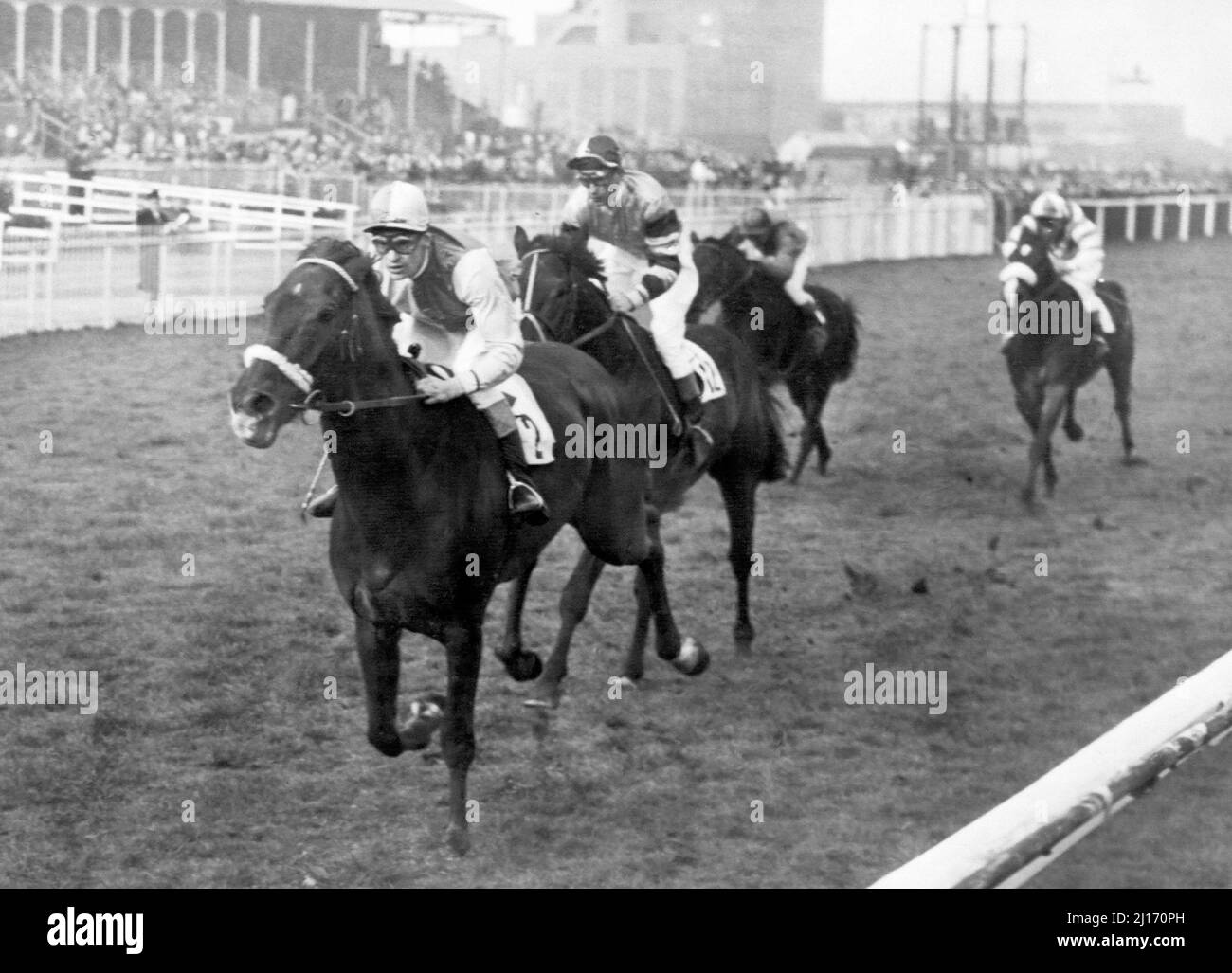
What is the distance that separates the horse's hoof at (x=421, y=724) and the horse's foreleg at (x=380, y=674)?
4.8 inches

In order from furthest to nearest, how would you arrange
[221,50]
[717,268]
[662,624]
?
1. [221,50]
2. [717,268]
3. [662,624]

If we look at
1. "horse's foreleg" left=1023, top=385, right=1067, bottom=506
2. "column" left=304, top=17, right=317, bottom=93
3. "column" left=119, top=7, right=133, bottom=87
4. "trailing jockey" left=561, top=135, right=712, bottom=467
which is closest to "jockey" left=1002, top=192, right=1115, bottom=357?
"horse's foreleg" left=1023, top=385, right=1067, bottom=506

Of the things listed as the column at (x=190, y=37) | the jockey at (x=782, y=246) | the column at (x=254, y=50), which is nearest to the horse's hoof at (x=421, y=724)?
the jockey at (x=782, y=246)

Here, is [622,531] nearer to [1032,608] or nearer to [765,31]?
[1032,608]

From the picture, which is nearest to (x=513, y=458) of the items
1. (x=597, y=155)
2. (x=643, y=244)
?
(x=597, y=155)

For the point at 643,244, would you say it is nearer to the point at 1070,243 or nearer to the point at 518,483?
the point at 518,483

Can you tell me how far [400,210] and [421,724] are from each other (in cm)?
139

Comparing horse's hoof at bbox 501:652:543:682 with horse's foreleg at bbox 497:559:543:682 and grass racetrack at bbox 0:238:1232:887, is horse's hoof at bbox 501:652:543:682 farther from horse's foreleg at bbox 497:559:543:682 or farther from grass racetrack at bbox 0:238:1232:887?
grass racetrack at bbox 0:238:1232:887

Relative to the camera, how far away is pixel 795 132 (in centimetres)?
3008

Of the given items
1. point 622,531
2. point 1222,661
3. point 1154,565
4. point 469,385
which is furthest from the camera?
point 1154,565

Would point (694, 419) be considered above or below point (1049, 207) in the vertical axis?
below

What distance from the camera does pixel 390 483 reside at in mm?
4609

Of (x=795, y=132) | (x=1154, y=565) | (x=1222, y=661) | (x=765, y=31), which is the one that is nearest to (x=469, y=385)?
(x=1222, y=661)
